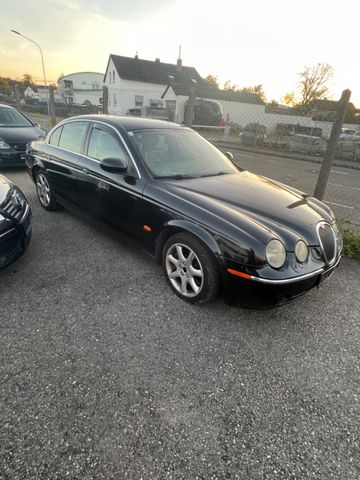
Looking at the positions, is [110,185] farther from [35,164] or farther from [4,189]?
[35,164]

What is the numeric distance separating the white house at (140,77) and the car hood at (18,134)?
29.6 m

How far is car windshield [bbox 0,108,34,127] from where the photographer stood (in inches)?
285

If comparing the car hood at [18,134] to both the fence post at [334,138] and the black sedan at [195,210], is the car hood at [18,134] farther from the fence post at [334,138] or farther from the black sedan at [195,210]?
the fence post at [334,138]

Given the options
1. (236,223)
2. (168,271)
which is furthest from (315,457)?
(168,271)

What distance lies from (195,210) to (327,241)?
121 cm

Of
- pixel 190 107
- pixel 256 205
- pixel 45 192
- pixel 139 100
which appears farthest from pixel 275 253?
pixel 139 100

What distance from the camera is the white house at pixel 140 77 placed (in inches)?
1373

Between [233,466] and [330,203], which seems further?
[330,203]

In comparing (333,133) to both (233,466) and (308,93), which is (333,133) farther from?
(308,93)

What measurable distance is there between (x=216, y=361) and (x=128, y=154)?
2.12m

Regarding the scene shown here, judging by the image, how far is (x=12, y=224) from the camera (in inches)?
111

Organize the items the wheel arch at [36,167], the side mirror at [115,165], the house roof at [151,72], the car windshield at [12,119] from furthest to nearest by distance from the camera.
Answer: the house roof at [151,72], the car windshield at [12,119], the wheel arch at [36,167], the side mirror at [115,165]

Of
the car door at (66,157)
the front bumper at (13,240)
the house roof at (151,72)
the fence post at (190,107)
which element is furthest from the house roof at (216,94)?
the front bumper at (13,240)

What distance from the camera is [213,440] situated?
1678 mm
